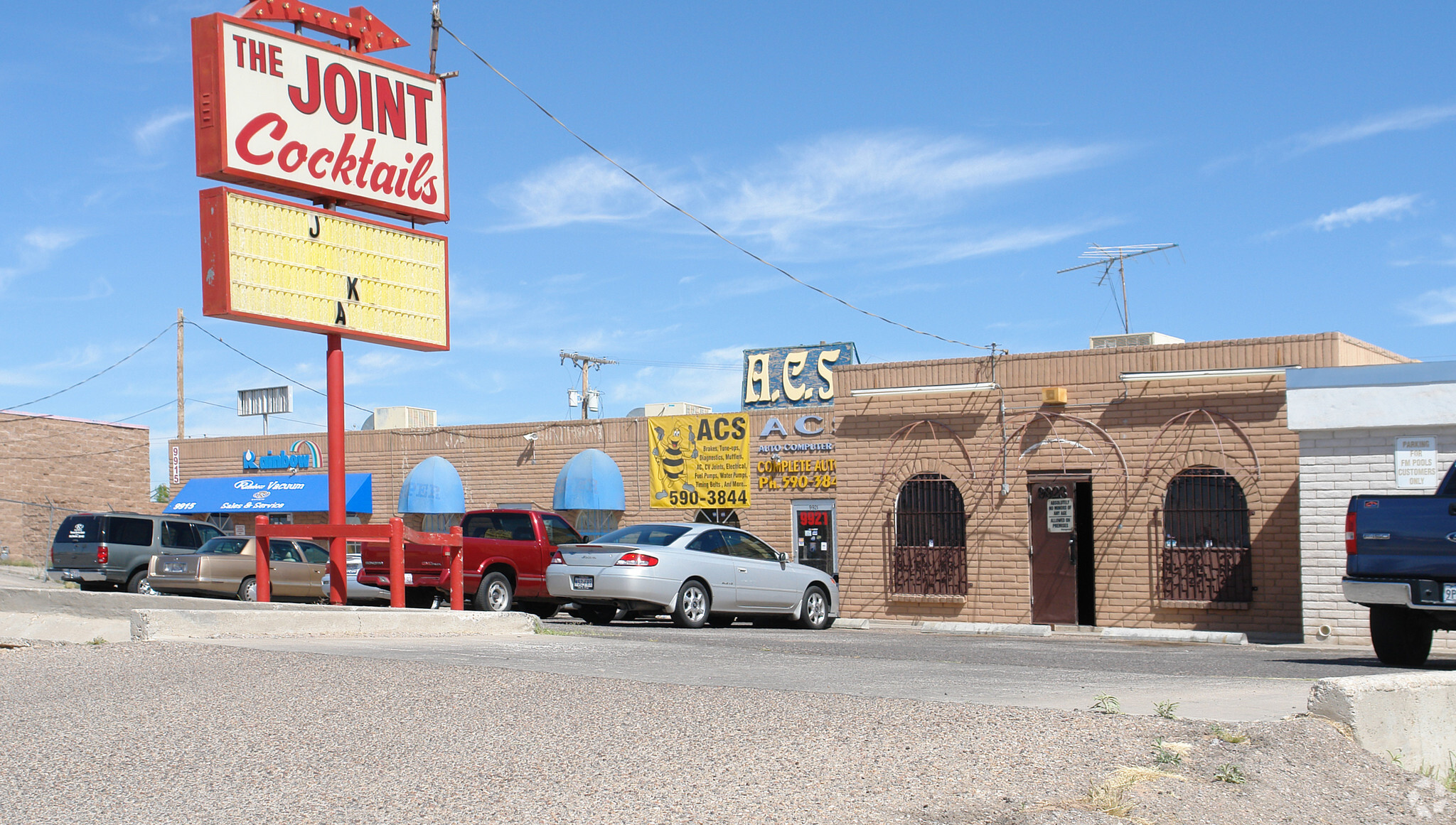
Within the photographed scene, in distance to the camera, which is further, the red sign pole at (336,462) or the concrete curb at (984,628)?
the concrete curb at (984,628)

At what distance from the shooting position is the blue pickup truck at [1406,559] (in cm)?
1149

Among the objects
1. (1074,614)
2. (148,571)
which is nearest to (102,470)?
(148,571)

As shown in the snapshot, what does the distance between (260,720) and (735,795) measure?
3178 mm

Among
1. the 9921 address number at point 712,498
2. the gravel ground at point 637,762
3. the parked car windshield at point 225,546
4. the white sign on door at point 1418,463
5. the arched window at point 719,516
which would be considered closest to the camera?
the gravel ground at point 637,762

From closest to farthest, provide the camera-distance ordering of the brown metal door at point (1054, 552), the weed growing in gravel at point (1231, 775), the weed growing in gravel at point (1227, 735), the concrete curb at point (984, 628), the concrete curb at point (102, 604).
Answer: the weed growing in gravel at point (1231, 775) < the weed growing in gravel at point (1227, 735) < the concrete curb at point (102, 604) < the concrete curb at point (984, 628) < the brown metal door at point (1054, 552)

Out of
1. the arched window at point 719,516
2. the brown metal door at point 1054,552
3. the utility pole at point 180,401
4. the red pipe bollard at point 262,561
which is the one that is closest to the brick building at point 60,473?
the utility pole at point 180,401

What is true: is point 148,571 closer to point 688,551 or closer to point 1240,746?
point 688,551

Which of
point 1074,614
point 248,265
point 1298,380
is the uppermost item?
point 248,265

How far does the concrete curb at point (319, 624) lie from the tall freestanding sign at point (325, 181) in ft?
7.96

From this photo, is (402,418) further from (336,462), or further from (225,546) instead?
(336,462)

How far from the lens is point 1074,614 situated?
20.4 metres

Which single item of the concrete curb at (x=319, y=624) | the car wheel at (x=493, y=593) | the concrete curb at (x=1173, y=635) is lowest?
the concrete curb at (x=1173, y=635)

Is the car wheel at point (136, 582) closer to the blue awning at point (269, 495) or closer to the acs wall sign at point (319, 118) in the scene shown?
the blue awning at point (269, 495)

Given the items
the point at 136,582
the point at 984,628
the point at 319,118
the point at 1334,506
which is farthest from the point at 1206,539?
the point at 136,582
